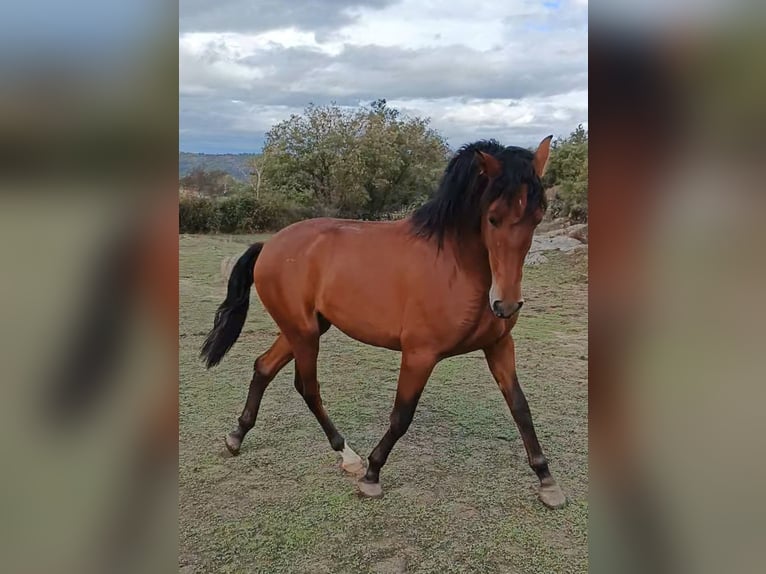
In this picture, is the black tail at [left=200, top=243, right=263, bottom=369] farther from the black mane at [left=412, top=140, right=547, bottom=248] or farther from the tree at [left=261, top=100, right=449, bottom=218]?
the black mane at [left=412, top=140, right=547, bottom=248]

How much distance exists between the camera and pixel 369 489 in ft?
7.61

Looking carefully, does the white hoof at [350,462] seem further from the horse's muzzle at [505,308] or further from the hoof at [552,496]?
the horse's muzzle at [505,308]

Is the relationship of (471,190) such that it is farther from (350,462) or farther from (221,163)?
(350,462)

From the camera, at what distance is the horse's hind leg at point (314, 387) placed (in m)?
2.49

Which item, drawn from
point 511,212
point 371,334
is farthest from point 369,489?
point 511,212

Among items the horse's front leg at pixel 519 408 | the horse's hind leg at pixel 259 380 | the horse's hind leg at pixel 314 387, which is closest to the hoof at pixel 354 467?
the horse's hind leg at pixel 314 387

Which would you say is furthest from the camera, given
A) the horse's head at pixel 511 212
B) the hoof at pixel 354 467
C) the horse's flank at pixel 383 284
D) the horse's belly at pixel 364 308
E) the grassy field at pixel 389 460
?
the hoof at pixel 354 467

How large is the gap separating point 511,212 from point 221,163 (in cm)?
144

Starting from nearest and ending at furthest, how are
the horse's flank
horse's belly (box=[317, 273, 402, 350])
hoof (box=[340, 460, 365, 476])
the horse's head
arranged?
1. the horse's head
2. the horse's flank
3. horse's belly (box=[317, 273, 402, 350])
4. hoof (box=[340, 460, 365, 476])

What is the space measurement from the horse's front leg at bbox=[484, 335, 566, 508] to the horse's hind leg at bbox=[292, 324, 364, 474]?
765 mm

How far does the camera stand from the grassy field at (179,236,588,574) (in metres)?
2.00

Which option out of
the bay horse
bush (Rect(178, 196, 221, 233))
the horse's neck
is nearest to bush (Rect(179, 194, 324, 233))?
bush (Rect(178, 196, 221, 233))
